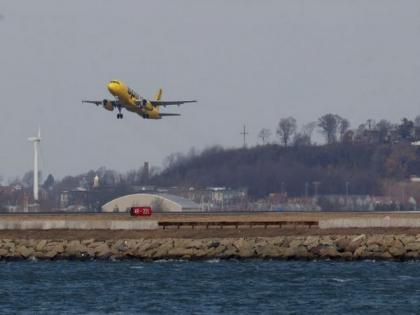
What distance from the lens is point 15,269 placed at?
82.4 m

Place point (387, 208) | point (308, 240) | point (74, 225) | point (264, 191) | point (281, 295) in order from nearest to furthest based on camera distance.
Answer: point (281, 295) < point (308, 240) < point (74, 225) < point (387, 208) < point (264, 191)

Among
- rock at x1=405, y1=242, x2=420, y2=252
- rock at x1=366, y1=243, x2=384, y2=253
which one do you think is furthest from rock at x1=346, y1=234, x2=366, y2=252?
rock at x1=405, y1=242, x2=420, y2=252

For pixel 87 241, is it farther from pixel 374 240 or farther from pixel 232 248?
pixel 374 240

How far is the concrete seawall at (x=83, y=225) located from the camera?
95.6m

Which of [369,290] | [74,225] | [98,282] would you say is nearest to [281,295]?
[369,290]

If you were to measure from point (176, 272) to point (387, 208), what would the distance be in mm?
108401

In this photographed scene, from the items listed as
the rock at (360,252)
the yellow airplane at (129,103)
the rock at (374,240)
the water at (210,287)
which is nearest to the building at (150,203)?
the yellow airplane at (129,103)

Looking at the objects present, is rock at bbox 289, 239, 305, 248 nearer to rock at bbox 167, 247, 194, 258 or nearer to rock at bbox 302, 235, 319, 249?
rock at bbox 302, 235, 319, 249

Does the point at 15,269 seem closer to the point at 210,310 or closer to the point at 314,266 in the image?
the point at 314,266

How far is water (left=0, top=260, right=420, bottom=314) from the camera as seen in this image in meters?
63.5

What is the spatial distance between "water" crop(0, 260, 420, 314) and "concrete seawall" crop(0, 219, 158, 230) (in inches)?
361

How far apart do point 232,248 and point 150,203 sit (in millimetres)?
88574

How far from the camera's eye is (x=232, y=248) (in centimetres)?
8712

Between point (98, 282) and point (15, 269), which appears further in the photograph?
point (15, 269)
